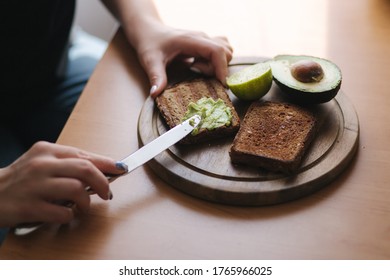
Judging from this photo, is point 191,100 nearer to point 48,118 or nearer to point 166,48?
point 166,48

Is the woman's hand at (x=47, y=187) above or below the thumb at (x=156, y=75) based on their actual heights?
above

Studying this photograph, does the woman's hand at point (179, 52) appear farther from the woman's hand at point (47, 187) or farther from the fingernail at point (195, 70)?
the woman's hand at point (47, 187)

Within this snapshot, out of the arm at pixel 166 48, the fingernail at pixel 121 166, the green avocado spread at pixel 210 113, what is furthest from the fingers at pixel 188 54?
→ the fingernail at pixel 121 166

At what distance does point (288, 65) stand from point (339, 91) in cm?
15

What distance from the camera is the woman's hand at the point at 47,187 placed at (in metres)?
0.95

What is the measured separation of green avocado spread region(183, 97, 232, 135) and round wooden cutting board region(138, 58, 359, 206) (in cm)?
4

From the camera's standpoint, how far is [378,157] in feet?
3.63

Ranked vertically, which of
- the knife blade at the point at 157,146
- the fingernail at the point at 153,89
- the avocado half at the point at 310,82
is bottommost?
the avocado half at the point at 310,82

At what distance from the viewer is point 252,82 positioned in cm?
119

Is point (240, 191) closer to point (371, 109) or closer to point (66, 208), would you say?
point (66, 208)

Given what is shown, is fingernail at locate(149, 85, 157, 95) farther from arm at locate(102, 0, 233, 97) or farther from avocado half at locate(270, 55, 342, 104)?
avocado half at locate(270, 55, 342, 104)
